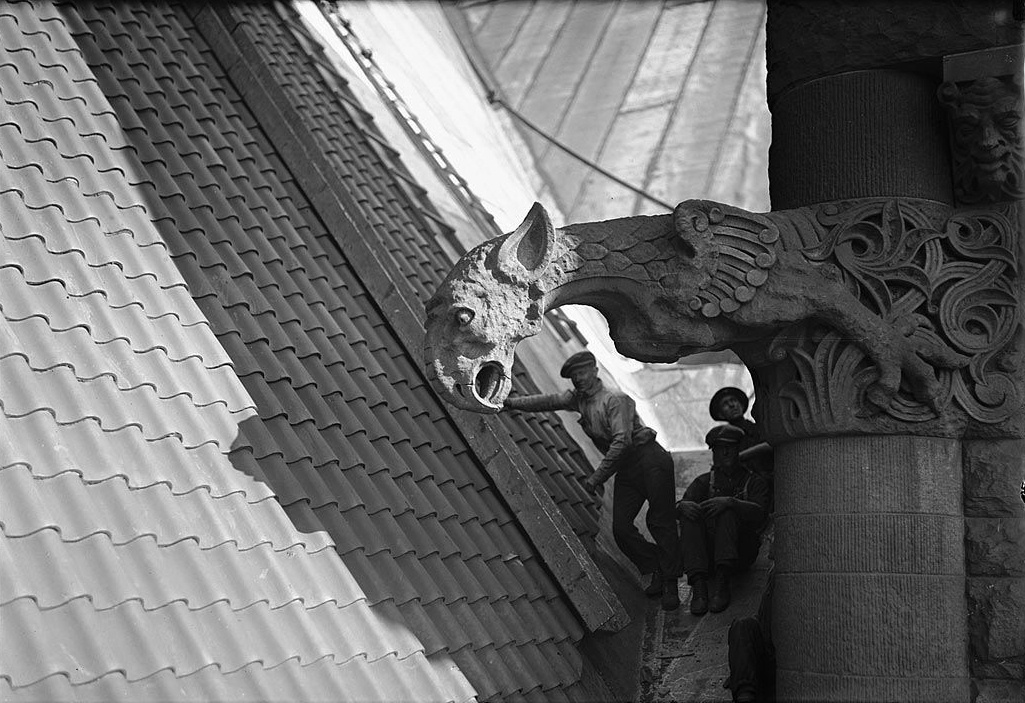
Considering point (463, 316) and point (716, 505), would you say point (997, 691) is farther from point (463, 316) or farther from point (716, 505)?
point (463, 316)

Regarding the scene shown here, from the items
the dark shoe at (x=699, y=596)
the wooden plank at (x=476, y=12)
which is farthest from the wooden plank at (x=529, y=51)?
the dark shoe at (x=699, y=596)

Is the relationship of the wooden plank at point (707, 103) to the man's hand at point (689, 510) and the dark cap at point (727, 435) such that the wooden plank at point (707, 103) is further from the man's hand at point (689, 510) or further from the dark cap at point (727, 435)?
the man's hand at point (689, 510)

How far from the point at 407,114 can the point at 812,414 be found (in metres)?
7.76

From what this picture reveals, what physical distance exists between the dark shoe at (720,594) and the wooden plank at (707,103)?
708cm

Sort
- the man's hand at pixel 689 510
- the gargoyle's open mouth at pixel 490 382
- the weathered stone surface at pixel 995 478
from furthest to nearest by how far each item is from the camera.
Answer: the man's hand at pixel 689 510, the weathered stone surface at pixel 995 478, the gargoyle's open mouth at pixel 490 382

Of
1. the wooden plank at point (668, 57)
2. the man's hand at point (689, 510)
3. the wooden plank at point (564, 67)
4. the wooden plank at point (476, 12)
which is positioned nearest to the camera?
the man's hand at point (689, 510)

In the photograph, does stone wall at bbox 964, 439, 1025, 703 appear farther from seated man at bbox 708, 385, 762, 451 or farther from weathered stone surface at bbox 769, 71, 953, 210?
seated man at bbox 708, 385, 762, 451

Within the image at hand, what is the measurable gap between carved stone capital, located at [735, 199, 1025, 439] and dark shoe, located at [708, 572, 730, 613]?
1.86 meters

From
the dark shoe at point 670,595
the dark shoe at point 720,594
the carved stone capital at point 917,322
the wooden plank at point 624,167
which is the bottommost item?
the wooden plank at point 624,167

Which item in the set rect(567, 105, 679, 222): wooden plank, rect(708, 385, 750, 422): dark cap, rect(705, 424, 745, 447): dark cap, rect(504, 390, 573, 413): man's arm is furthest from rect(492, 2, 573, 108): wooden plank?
rect(705, 424, 745, 447): dark cap

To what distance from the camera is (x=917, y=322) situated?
519cm

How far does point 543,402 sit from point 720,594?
1597 mm

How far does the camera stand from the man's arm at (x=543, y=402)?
7.60 m

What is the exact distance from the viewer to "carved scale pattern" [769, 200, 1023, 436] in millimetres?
5172
